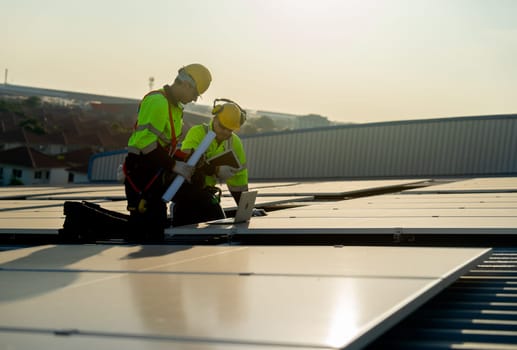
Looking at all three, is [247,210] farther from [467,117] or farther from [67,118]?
[67,118]

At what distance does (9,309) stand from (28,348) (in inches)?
32.5

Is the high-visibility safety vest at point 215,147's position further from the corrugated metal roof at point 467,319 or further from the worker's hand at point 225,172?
the corrugated metal roof at point 467,319

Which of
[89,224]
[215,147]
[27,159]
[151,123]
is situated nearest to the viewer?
[151,123]

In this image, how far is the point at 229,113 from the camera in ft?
28.8

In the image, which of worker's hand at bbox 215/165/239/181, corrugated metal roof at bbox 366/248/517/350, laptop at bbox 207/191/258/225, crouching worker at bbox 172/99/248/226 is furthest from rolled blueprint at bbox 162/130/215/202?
corrugated metal roof at bbox 366/248/517/350

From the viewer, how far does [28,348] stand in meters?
3.11

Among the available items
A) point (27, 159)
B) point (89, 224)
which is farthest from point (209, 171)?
point (27, 159)

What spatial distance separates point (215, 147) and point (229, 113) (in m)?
0.66

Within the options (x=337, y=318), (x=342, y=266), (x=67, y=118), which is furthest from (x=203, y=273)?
(x=67, y=118)

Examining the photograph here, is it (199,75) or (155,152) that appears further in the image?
(199,75)

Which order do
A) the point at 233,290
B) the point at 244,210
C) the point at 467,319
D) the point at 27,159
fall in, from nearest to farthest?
1. the point at 233,290
2. the point at 467,319
3. the point at 244,210
4. the point at 27,159

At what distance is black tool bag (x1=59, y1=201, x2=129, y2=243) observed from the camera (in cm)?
759

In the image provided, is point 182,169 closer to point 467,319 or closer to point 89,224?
point 89,224

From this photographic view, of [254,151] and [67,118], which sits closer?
[254,151]
